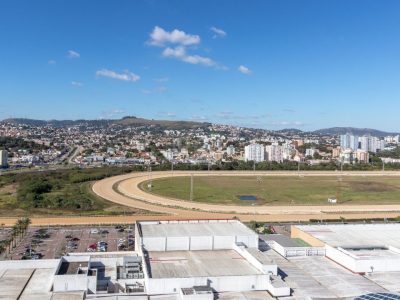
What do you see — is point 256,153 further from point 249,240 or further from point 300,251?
point 249,240

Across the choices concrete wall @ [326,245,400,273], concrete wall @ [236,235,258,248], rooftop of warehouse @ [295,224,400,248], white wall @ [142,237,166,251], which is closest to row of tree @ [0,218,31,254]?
white wall @ [142,237,166,251]

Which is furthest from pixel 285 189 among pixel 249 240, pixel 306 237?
pixel 249 240

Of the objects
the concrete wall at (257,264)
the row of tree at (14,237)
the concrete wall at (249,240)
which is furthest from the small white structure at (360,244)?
the row of tree at (14,237)

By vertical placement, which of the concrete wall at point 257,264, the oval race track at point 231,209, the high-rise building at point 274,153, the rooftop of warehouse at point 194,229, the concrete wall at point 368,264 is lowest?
the oval race track at point 231,209

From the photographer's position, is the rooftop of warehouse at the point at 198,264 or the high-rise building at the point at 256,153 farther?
the high-rise building at the point at 256,153

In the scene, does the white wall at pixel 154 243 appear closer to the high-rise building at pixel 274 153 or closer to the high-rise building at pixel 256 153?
the high-rise building at pixel 256 153

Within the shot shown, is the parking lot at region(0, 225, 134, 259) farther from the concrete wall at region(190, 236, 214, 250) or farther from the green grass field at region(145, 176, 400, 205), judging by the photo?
the green grass field at region(145, 176, 400, 205)
